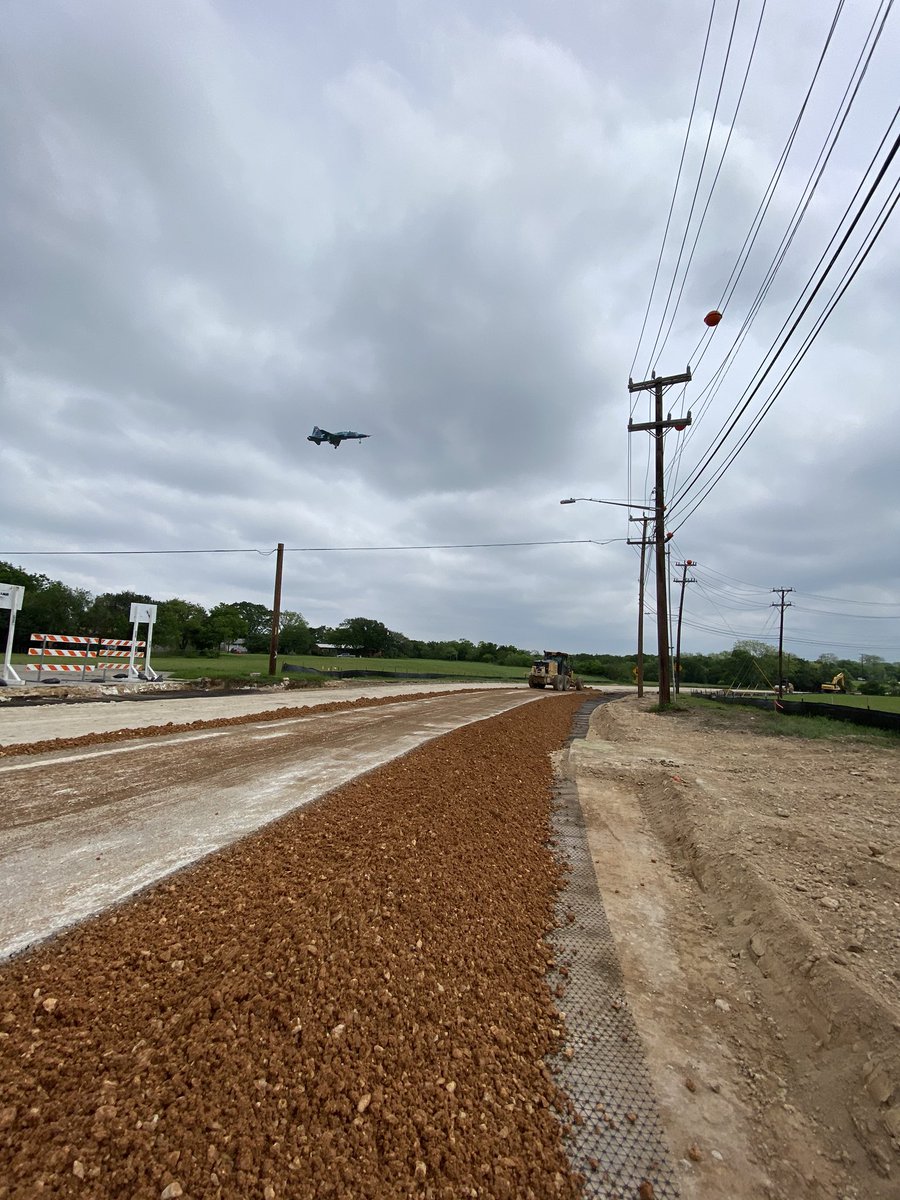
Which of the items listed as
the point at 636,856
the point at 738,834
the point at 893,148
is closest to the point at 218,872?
the point at 636,856

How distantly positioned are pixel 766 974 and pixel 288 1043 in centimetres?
299

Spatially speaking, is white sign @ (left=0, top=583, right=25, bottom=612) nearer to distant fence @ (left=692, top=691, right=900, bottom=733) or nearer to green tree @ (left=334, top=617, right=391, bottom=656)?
distant fence @ (left=692, top=691, right=900, bottom=733)

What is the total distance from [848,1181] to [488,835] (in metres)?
3.54

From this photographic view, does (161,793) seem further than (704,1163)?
Yes

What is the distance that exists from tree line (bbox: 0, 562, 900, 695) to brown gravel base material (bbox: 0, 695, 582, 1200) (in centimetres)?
5946

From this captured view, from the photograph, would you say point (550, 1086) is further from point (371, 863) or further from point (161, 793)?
point (161, 793)

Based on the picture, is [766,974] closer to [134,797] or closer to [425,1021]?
[425,1021]

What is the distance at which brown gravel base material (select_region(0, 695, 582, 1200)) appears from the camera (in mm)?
1731

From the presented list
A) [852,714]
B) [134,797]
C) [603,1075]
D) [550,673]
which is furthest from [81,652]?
[550,673]

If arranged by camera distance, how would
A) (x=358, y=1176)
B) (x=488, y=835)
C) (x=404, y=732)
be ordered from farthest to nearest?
(x=404, y=732) < (x=488, y=835) < (x=358, y=1176)

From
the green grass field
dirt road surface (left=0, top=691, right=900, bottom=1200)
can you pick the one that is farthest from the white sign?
dirt road surface (left=0, top=691, right=900, bottom=1200)

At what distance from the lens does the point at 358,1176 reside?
1.77m

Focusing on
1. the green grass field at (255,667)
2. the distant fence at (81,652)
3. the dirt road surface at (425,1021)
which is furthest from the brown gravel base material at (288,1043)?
the green grass field at (255,667)

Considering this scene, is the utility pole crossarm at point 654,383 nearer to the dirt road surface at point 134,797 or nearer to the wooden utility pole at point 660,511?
the wooden utility pole at point 660,511
